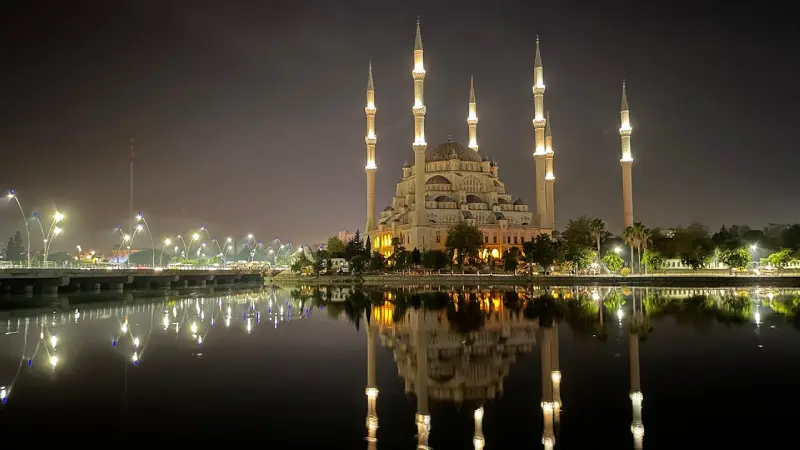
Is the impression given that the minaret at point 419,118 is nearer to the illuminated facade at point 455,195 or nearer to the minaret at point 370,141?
the illuminated facade at point 455,195

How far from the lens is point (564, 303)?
4266 centimetres

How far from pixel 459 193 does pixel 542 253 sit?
3387 cm

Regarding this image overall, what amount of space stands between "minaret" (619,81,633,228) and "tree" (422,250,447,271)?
27.0 meters

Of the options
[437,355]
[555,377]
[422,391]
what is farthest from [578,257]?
[422,391]

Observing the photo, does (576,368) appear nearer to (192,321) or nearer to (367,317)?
(367,317)

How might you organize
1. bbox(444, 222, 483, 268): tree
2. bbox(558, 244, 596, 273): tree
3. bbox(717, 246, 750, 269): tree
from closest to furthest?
bbox(717, 246, 750, 269): tree → bbox(558, 244, 596, 273): tree → bbox(444, 222, 483, 268): tree

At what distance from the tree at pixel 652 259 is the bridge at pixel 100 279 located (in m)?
53.8

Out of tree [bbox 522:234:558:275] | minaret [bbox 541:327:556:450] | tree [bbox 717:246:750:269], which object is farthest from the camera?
tree [bbox 522:234:558:275]

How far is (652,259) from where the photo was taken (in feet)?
267

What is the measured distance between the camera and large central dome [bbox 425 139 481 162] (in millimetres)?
121500

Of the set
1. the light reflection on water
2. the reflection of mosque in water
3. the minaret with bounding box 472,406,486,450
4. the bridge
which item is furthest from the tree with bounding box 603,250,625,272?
the minaret with bounding box 472,406,486,450

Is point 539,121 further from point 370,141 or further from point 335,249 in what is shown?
point 335,249

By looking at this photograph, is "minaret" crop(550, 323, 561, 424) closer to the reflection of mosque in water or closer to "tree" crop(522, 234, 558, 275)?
the reflection of mosque in water

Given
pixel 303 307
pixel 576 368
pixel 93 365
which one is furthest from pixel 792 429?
pixel 303 307
